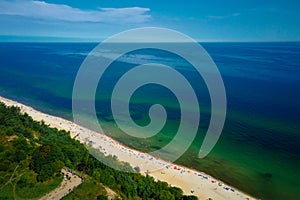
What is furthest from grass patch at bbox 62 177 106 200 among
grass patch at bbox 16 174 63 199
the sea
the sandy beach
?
the sea

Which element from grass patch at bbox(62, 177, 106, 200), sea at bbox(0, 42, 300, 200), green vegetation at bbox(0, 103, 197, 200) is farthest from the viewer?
sea at bbox(0, 42, 300, 200)

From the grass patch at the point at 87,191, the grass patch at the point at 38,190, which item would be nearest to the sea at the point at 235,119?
the grass patch at the point at 87,191

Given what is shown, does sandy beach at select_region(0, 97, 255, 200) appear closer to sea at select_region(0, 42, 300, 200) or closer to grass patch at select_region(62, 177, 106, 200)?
sea at select_region(0, 42, 300, 200)

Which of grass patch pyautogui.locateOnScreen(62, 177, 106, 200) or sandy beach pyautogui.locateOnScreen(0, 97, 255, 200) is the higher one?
grass patch pyautogui.locateOnScreen(62, 177, 106, 200)

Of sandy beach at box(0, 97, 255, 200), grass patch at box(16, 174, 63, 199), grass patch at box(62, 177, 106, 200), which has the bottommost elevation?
sandy beach at box(0, 97, 255, 200)

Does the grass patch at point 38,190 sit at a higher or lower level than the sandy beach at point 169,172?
higher

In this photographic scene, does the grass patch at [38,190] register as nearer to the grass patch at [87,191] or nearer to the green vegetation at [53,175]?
the green vegetation at [53,175]

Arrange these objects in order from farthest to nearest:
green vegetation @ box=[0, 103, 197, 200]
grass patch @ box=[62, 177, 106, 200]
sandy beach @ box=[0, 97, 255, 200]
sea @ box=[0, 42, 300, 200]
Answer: sea @ box=[0, 42, 300, 200] → sandy beach @ box=[0, 97, 255, 200] → green vegetation @ box=[0, 103, 197, 200] → grass patch @ box=[62, 177, 106, 200]

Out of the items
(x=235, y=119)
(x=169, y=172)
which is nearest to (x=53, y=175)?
(x=169, y=172)

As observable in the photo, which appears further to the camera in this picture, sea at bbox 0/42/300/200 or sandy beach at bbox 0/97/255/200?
sea at bbox 0/42/300/200
